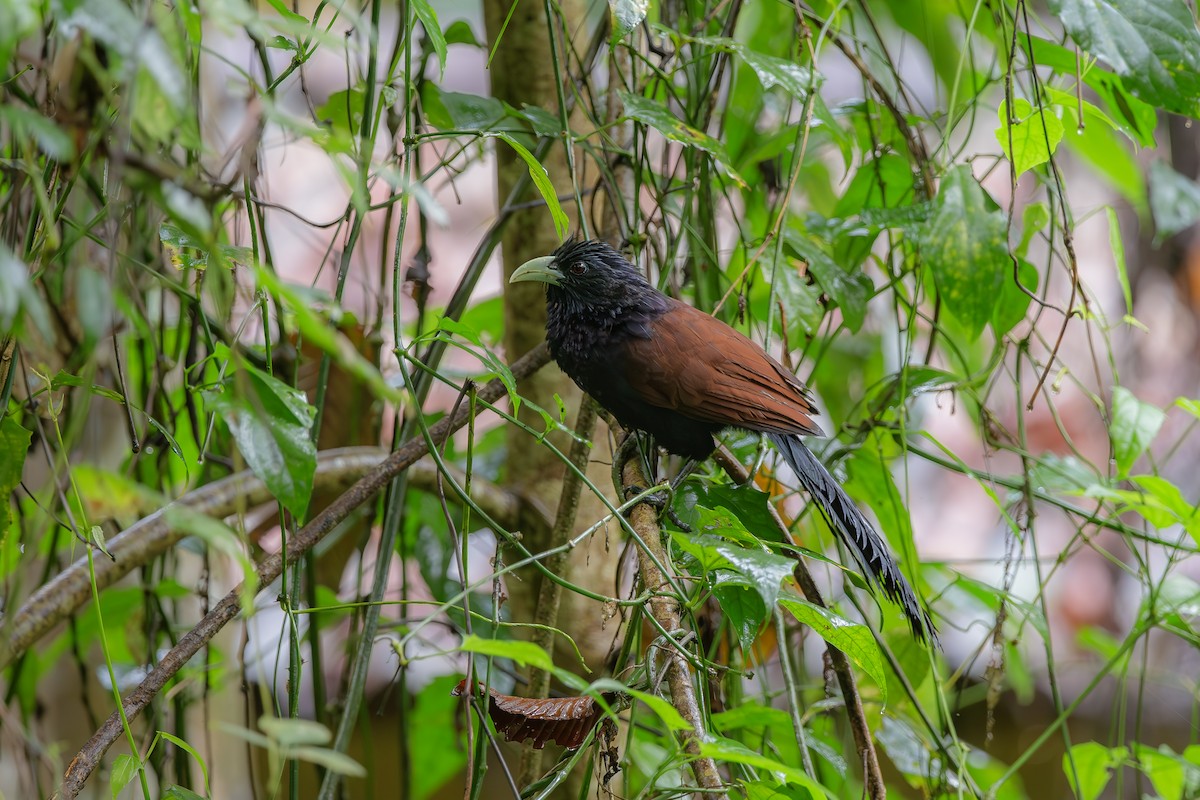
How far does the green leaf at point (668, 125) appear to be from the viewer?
164 cm

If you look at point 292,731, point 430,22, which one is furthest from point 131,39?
point 430,22

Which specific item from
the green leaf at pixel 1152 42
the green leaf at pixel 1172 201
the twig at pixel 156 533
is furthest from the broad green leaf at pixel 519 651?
the green leaf at pixel 1172 201

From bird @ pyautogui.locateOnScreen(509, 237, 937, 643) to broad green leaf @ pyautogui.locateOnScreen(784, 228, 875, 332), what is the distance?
182mm

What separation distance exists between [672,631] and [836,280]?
90 cm

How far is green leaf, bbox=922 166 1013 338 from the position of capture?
65.9 inches

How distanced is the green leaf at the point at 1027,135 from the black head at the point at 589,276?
738mm

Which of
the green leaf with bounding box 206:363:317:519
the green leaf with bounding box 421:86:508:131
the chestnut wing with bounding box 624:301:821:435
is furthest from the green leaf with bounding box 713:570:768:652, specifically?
the green leaf with bounding box 421:86:508:131

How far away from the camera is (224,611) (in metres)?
1.40

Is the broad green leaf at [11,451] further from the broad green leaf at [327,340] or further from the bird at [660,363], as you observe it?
the bird at [660,363]

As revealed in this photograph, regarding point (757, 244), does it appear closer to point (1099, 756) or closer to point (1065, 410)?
point (1099, 756)

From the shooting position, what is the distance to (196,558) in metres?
2.96

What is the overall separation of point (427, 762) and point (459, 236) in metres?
3.13

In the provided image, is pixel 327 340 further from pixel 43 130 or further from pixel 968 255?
pixel 968 255

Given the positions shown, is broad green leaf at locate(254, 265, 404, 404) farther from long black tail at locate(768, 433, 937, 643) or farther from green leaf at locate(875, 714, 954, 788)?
green leaf at locate(875, 714, 954, 788)
